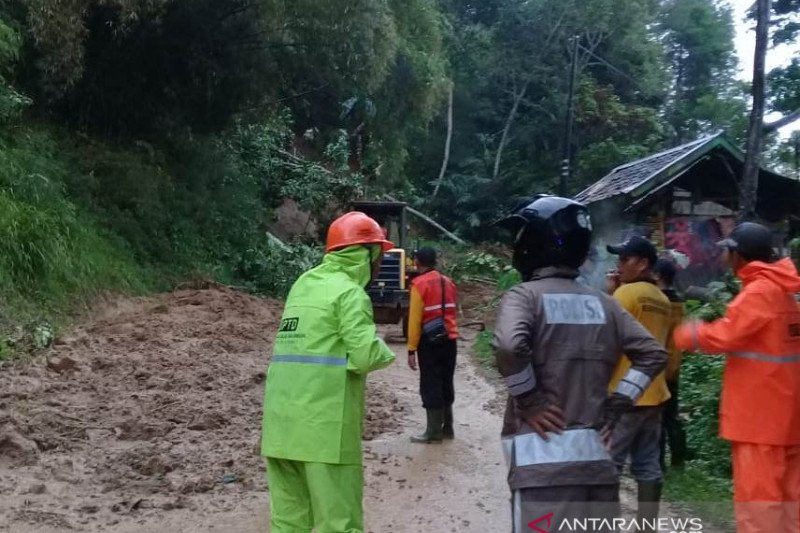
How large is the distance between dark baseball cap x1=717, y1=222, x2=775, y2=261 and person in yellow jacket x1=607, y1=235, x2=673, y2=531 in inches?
29.2

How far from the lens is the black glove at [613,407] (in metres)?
3.15

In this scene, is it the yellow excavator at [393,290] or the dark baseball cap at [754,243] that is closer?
the dark baseball cap at [754,243]

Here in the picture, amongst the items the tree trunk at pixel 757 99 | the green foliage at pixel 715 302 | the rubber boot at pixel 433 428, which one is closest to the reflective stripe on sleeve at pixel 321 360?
the rubber boot at pixel 433 428

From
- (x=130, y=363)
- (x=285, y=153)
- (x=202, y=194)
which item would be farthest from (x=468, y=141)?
(x=130, y=363)

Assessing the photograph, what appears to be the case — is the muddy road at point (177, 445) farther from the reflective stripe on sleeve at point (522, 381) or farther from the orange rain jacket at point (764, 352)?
the reflective stripe on sleeve at point (522, 381)

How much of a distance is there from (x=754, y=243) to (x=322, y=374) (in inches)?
92.6

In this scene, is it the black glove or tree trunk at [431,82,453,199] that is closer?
the black glove

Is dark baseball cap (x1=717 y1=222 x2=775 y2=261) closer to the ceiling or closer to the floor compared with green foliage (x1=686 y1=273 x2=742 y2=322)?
closer to the ceiling

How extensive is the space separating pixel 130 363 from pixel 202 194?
1031 cm

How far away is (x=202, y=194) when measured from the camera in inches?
784

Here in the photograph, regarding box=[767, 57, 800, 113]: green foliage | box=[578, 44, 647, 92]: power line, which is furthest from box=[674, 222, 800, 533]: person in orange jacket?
box=[578, 44, 647, 92]: power line

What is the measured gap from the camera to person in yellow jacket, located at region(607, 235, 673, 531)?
4.85 metres

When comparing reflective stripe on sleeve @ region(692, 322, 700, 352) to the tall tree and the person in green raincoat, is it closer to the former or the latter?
the person in green raincoat

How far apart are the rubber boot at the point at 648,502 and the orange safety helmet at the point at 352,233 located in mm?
2219
